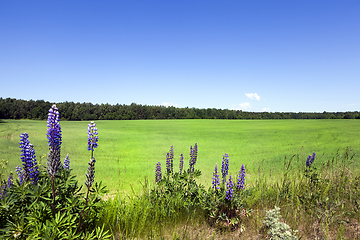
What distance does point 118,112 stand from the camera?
61.5 metres

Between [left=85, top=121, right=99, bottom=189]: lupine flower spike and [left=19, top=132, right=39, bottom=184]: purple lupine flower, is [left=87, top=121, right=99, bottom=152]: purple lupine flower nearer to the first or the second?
[left=85, top=121, right=99, bottom=189]: lupine flower spike

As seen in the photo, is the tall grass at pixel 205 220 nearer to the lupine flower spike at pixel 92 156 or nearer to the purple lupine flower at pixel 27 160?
the lupine flower spike at pixel 92 156

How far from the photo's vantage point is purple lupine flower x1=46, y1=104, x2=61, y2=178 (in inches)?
83.3

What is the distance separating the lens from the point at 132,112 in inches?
2518

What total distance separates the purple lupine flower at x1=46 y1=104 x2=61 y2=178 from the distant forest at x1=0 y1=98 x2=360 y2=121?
53384 millimetres

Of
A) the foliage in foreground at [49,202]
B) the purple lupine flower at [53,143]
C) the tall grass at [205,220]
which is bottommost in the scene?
the tall grass at [205,220]

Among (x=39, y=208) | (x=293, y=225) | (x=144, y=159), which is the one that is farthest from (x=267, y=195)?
(x=144, y=159)

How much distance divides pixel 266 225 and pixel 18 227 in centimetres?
367

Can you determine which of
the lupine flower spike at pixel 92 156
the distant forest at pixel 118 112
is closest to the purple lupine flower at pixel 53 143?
the lupine flower spike at pixel 92 156

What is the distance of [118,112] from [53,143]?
6244 cm

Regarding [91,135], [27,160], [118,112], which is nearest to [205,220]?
[91,135]

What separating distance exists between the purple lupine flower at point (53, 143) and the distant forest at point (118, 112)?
175 ft

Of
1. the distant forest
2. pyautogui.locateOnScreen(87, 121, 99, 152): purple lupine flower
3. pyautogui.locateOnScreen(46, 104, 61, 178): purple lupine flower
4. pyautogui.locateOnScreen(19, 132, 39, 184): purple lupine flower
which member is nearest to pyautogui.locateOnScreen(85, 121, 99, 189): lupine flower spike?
pyautogui.locateOnScreen(87, 121, 99, 152): purple lupine flower

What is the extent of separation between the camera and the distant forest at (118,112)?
1961 inches
